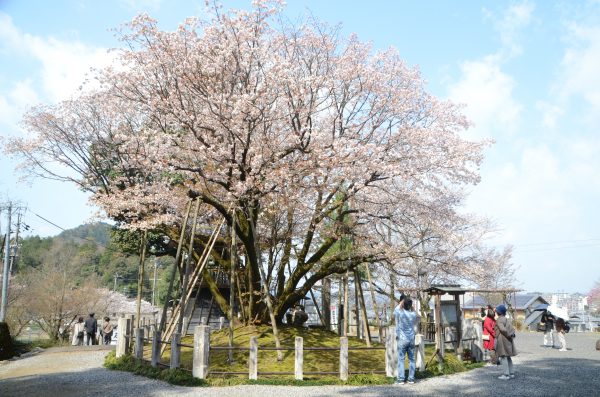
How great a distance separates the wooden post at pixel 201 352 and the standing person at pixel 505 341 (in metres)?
6.90

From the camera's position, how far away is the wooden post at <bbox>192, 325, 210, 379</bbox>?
34.9 feet

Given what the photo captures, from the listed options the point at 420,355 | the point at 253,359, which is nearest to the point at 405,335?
the point at 420,355

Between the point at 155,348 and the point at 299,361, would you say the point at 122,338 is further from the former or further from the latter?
the point at 299,361

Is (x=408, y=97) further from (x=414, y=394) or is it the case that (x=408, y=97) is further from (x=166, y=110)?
(x=414, y=394)

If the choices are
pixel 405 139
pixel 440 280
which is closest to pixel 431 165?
pixel 405 139

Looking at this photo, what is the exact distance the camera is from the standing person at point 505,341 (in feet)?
33.7

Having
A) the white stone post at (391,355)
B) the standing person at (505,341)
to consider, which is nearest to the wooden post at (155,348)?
the white stone post at (391,355)

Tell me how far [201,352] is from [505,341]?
7122mm

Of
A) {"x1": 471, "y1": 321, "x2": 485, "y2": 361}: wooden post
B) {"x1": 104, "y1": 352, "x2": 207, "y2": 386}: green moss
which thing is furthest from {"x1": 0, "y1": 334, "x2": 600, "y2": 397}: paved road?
{"x1": 471, "y1": 321, "x2": 485, "y2": 361}: wooden post

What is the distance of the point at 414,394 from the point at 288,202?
269 inches

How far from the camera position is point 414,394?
9.15 metres

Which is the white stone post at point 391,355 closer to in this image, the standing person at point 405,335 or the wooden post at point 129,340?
the standing person at point 405,335

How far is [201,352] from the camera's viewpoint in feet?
34.9

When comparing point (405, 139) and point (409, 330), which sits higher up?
point (405, 139)
